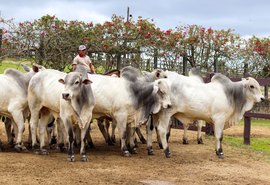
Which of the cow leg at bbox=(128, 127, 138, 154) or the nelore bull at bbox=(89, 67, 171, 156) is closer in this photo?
the nelore bull at bbox=(89, 67, 171, 156)

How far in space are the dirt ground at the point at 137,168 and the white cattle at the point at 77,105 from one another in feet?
1.78

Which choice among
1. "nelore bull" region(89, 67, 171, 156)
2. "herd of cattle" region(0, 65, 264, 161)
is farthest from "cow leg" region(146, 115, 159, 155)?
"nelore bull" region(89, 67, 171, 156)

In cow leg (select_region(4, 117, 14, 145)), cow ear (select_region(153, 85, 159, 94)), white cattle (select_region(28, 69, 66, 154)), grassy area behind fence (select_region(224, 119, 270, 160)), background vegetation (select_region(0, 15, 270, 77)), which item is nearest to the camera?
white cattle (select_region(28, 69, 66, 154))

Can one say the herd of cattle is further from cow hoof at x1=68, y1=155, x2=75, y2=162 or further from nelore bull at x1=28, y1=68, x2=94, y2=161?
cow hoof at x1=68, y1=155, x2=75, y2=162

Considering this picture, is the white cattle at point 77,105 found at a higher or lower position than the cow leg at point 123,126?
higher

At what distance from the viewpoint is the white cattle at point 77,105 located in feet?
27.1

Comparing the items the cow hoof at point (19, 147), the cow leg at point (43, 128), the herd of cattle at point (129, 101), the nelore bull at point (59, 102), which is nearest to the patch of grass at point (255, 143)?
the herd of cattle at point (129, 101)

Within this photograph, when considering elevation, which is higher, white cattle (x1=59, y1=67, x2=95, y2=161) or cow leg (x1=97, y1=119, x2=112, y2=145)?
white cattle (x1=59, y1=67, x2=95, y2=161)

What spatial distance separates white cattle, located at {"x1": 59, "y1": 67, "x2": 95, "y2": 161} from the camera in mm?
8266

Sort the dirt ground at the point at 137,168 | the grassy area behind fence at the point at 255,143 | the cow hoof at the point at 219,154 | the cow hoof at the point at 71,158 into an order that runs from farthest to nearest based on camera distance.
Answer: the grassy area behind fence at the point at 255,143, the cow hoof at the point at 219,154, the cow hoof at the point at 71,158, the dirt ground at the point at 137,168

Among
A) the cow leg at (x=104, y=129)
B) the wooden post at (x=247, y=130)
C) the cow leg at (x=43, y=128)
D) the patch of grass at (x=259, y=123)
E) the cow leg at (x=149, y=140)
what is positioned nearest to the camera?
the cow leg at (x=43, y=128)

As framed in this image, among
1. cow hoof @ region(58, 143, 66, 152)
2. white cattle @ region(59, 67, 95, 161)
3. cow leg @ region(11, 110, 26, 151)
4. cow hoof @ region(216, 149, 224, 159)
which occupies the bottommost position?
cow hoof @ region(216, 149, 224, 159)

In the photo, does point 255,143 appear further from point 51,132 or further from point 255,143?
point 51,132

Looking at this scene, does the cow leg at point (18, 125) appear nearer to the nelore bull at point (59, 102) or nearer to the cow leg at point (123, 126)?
the nelore bull at point (59, 102)
